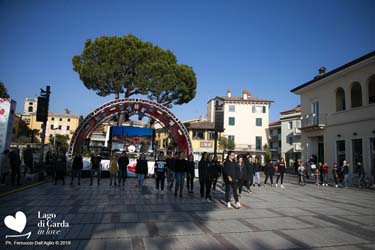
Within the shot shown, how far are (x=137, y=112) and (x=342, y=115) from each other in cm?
1518

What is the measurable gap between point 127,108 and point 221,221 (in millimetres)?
14124

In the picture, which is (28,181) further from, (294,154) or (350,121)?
(294,154)

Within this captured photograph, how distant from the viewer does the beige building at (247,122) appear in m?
48.7

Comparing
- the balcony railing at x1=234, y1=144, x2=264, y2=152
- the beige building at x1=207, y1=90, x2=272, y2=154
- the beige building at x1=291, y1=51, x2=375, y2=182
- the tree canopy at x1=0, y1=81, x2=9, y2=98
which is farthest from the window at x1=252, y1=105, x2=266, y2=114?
the tree canopy at x1=0, y1=81, x2=9, y2=98

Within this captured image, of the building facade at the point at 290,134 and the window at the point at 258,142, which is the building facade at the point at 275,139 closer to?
the window at the point at 258,142

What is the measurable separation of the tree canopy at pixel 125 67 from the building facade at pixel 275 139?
94.2 feet

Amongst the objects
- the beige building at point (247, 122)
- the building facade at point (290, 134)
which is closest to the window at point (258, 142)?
the beige building at point (247, 122)

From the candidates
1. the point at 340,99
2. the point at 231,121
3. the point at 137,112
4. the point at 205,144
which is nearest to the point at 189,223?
the point at 137,112

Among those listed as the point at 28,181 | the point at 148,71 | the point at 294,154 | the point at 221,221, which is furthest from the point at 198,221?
the point at 294,154

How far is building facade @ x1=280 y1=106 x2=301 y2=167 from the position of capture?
4338 centimetres

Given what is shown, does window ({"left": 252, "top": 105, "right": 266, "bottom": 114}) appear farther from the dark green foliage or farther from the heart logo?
the heart logo

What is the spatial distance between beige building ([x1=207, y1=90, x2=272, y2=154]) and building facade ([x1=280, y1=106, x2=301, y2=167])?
13.2 ft

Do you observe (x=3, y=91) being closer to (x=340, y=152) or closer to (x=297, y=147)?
(x=340, y=152)

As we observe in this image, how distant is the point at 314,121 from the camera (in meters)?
23.3
